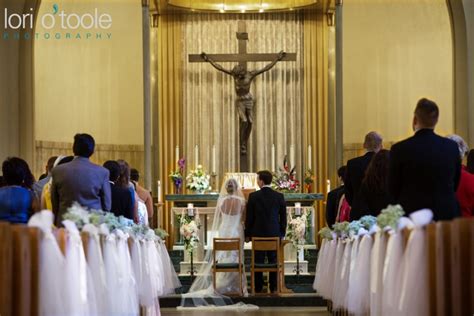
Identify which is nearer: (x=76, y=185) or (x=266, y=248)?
(x=76, y=185)

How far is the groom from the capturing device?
11.1 metres

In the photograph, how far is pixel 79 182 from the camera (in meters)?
6.52

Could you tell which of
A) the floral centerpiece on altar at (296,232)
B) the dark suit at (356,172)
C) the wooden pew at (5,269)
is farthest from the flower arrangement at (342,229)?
the floral centerpiece on altar at (296,232)

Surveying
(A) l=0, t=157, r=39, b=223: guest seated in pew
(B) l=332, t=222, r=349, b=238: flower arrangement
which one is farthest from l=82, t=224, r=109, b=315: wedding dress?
(B) l=332, t=222, r=349, b=238: flower arrangement

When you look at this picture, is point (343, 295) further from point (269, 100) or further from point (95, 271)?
point (269, 100)

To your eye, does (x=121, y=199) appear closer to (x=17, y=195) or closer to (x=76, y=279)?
(x=17, y=195)

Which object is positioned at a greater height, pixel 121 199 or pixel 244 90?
pixel 244 90

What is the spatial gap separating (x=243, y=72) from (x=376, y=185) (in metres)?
7.90

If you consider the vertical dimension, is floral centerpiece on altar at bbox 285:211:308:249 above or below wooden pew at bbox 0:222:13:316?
below

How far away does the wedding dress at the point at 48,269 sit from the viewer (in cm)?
471

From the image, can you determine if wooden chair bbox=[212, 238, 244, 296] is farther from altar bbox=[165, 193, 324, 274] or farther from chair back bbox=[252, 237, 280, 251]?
altar bbox=[165, 193, 324, 274]

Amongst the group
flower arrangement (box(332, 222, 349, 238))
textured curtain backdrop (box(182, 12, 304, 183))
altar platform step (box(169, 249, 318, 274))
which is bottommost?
altar platform step (box(169, 249, 318, 274))

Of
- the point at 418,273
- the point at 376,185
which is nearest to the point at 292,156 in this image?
the point at 376,185

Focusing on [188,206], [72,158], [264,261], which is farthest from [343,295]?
[188,206]
